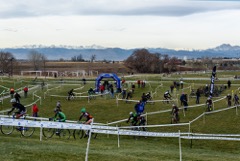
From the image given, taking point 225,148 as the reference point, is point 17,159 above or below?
above

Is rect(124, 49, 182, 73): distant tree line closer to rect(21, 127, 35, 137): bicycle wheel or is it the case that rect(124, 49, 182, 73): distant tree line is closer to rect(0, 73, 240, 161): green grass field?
rect(0, 73, 240, 161): green grass field

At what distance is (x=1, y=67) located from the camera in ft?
454

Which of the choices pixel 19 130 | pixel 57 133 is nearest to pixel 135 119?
pixel 57 133

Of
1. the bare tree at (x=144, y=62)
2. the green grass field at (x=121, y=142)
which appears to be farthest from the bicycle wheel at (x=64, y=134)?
the bare tree at (x=144, y=62)

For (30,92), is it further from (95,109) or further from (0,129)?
(0,129)

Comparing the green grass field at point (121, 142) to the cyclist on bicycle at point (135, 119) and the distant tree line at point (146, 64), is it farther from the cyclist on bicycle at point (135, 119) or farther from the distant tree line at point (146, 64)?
the distant tree line at point (146, 64)

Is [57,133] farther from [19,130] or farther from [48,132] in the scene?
[19,130]

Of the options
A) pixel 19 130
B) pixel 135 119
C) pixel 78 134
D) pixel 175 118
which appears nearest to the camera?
pixel 19 130

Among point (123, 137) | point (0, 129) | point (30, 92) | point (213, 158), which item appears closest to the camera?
point (213, 158)

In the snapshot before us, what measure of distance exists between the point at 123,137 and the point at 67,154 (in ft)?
41.0

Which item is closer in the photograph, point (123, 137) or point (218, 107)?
point (123, 137)

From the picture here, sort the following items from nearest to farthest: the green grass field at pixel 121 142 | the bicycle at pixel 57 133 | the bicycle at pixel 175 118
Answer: the green grass field at pixel 121 142, the bicycle at pixel 57 133, the bicycle at pixel 175 118

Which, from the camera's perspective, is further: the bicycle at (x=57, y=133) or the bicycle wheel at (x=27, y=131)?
the bicycle at (x=57, y=133)

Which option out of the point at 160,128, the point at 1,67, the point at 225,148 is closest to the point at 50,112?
the point at 160,128
